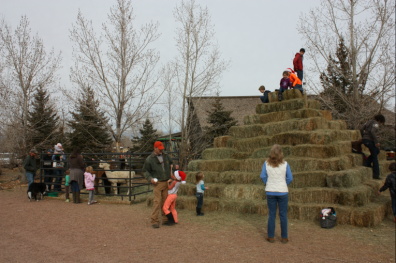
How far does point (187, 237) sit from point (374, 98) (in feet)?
51.9

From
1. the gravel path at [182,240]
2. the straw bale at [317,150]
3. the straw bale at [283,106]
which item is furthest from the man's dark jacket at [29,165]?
the straw bale at [317,150]

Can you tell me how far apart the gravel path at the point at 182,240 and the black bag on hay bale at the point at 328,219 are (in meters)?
0.15

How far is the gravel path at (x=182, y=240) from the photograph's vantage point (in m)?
4.61

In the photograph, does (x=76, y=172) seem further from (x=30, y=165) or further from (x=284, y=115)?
(x=284, y=115)

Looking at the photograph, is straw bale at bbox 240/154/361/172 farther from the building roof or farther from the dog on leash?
the building roof

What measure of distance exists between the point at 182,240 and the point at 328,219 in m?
3.23

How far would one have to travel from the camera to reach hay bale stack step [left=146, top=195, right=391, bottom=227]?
20.0ft

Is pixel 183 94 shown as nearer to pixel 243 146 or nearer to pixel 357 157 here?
pixel 243 146

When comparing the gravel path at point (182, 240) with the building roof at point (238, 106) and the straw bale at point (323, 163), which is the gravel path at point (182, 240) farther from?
the building roof at point (238, 106)

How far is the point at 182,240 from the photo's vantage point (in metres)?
5.60

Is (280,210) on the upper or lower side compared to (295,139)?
lower

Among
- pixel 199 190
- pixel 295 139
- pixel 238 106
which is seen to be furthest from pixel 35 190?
pixel 238 106

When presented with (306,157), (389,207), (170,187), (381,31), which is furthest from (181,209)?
(381,31)

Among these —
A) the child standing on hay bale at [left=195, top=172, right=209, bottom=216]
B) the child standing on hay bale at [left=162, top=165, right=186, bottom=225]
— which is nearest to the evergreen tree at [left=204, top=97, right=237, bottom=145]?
the child standing on hay bale at [left=195, top=172, right=209, bottom=216]
